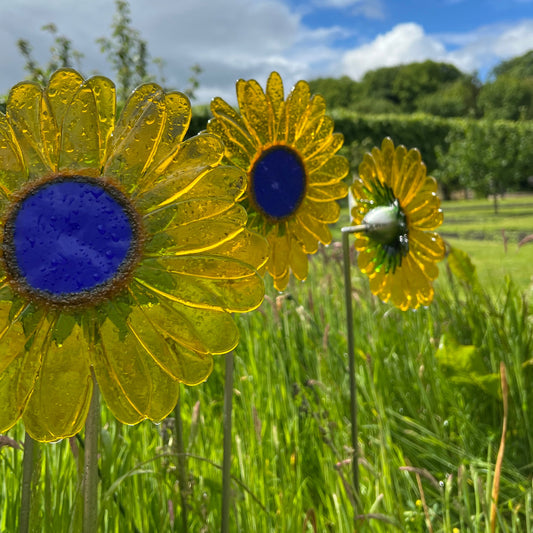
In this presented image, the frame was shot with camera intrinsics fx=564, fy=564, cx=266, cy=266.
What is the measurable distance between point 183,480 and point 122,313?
0.46 metres

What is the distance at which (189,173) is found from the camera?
503 mm

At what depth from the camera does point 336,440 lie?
1358 mm

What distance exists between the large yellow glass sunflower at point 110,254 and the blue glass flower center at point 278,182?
0.71ft

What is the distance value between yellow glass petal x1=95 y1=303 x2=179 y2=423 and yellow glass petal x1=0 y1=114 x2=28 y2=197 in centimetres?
13

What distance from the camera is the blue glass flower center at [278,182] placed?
733 mm

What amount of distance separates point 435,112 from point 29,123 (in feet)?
130

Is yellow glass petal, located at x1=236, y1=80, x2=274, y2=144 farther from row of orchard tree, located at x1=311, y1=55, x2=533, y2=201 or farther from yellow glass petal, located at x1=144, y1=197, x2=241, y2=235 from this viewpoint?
row of orchard tree, located at x1=311, y1=55, x2=533, y2=201

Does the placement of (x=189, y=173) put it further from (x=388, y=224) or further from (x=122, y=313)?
(x=388, y=224)

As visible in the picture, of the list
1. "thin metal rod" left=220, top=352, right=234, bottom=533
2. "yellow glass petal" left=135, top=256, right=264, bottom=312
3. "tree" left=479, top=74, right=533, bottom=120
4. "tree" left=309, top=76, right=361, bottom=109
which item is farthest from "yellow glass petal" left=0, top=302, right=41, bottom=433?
"tree" left=309, top=76, right=361, bottom=109

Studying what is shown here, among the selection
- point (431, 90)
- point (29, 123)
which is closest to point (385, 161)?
point (29, 123)

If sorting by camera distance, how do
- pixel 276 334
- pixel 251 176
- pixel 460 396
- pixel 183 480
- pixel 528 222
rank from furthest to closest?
pixel 528 222
pixel 276 334
pixel 460 396
pixel 183 480
pixel 251 176

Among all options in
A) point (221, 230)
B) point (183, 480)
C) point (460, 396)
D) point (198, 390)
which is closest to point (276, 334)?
point (198, 390)

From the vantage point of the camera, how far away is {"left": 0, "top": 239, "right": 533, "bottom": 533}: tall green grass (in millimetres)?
956

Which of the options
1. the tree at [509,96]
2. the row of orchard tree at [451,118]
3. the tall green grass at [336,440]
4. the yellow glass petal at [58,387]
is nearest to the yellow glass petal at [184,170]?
the yellow glass petal at [58,387]
